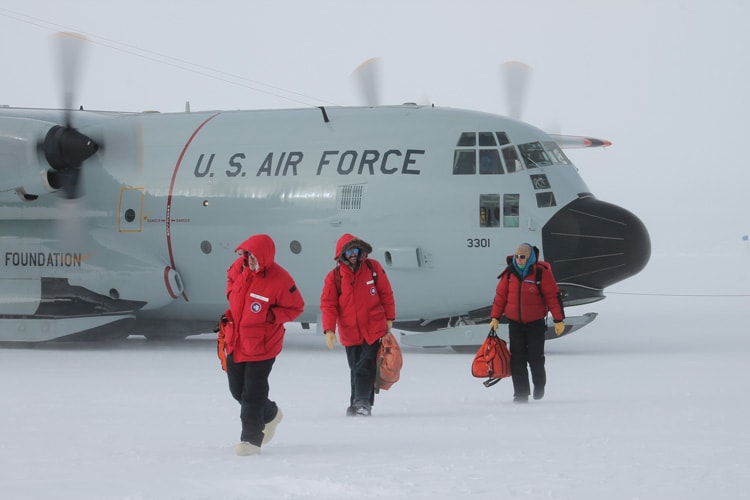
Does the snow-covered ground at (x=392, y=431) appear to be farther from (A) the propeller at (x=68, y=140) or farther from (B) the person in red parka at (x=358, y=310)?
(A) the propeller at (x=68, y=140)

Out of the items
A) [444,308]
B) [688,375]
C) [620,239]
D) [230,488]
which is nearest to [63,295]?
[444,308]

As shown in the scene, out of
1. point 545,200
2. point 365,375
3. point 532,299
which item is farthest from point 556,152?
point 365,375

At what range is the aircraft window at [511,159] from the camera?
14.3 meters

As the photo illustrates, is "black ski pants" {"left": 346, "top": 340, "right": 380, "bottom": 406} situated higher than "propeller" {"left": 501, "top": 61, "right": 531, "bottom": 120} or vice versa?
"propeller" {"left": 501, "top": 61, "right": 531, "bottom": 120}

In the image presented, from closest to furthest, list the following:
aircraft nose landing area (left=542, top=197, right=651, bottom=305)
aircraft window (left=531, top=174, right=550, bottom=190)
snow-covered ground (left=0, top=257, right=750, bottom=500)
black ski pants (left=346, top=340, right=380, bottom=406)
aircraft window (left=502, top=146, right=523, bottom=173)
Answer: snow-covered ground (left=0, top=257, right=750, bottom=500) < black ski pants (left=346, top=340, right=380, bottom=406) < aircraft nose landing area (left=542, top=197, right=651, bottom=305) < aircraft window (left=531, top=174, right=550, bottom=190) < aircraft window (left=502, top=146, right=523, bottom=173)

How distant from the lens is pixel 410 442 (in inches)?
301

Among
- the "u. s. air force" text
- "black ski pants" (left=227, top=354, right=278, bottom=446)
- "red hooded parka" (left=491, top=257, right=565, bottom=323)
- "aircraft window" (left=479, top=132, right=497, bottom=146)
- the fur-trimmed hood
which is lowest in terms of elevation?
"black ski pants" (left=227, top=354, right=278, bottom=446)

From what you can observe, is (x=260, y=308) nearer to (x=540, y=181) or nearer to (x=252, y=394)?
(x=252, y=394)

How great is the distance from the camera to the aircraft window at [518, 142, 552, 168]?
14.3 m

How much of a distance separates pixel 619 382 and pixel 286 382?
3426 mm

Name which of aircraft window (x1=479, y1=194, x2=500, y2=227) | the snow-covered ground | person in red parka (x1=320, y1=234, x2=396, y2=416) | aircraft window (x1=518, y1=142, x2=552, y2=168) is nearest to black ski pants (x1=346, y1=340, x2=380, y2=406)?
person in red parka (x1=320, y1=234, x2=396, y2=416)

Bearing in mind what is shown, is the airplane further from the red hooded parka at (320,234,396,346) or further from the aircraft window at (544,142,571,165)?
the red hooded parka at (320,234,396,346)

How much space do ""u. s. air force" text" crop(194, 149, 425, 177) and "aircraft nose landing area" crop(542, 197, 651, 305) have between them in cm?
203

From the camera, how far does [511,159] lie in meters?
14.3
